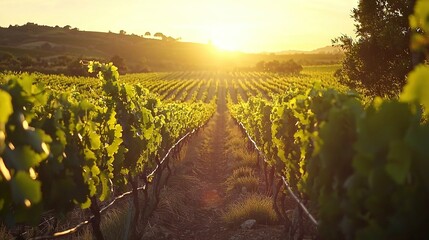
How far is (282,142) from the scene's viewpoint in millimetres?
8258

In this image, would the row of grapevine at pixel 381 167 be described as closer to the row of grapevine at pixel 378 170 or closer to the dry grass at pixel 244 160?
the row of grapevine at pixel 378 170

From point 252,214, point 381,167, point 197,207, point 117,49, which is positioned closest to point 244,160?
point 197,207

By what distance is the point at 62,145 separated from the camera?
4844 millimetres

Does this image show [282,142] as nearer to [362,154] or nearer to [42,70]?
[362,154]

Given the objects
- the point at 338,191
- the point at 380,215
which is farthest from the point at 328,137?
the point at 380,215

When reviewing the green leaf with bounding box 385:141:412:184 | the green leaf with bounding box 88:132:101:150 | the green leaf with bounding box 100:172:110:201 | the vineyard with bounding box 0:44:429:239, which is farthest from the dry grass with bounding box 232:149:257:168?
the green leaf with bounding box 385:141:412:184

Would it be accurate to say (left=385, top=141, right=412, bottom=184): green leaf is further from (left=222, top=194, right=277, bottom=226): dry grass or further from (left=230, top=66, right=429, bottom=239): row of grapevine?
(left=222, top=194, right=277, bottom=226): dry grass

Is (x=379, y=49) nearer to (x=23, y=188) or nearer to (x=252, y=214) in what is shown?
(x=252, y=214)

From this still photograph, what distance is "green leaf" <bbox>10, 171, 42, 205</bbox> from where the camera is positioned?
3500mm

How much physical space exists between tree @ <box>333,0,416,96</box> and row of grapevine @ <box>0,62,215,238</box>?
13.7 metres

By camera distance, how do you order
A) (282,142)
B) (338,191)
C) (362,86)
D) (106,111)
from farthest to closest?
(362,86), (282,142), (106,111), (338,191)

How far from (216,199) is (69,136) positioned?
23.8 feet

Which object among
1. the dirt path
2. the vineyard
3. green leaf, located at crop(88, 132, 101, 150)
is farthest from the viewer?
the dirt path

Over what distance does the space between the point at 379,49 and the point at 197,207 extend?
44.3 feet
